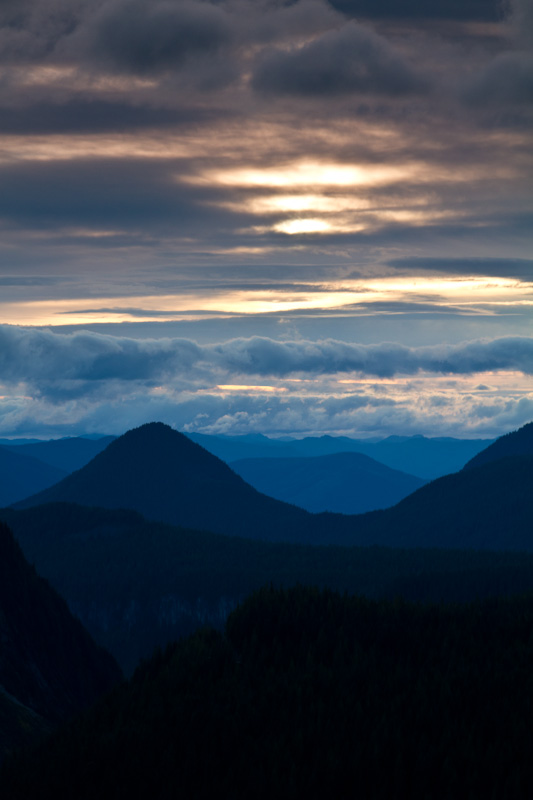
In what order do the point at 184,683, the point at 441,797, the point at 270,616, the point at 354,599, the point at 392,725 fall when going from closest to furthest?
1. the point at 441,797
2. the point at 392,725
3. the point at 184,683
4. the point at 270,616
5. the point at 354,599

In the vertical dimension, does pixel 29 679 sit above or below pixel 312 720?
below

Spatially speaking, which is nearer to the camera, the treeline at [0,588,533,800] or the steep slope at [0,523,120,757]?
the treeline at [0,588,533,800]

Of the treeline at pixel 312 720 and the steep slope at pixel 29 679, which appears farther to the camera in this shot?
the steep slope at pixel 29 679

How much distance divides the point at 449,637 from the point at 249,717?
56286 millimetres

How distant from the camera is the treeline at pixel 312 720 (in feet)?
351

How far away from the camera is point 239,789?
107 m

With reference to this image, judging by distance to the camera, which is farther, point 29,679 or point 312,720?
point 29,679

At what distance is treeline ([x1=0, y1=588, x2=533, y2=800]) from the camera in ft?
351

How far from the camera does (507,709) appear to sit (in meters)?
124

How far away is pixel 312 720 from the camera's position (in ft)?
408

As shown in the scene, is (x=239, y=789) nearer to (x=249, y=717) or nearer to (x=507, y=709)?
(x=249, y=717)

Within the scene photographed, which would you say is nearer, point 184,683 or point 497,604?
point 184,683

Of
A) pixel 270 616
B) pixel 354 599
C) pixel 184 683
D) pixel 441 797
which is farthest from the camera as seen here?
pixel 354 599

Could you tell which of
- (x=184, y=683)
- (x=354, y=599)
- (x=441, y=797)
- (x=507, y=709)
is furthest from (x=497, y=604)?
(x=441, y=797)
